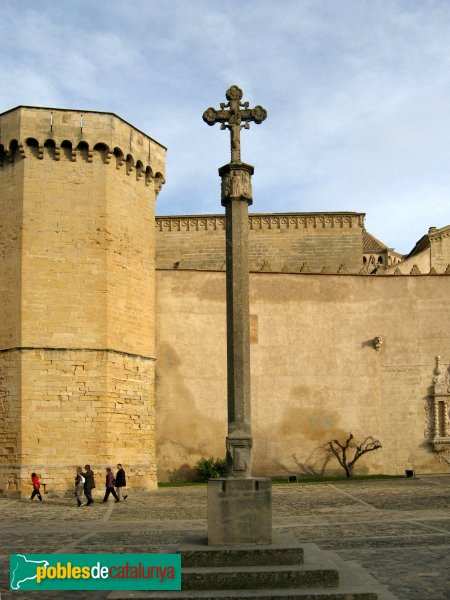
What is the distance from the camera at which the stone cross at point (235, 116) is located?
10477 millimetres

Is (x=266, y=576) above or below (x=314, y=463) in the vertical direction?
above

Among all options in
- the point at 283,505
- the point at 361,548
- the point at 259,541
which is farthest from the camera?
the point at 283,505

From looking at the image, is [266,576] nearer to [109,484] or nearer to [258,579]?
[258,579]

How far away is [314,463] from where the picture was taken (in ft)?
86.7

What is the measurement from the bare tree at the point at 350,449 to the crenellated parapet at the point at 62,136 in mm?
10840

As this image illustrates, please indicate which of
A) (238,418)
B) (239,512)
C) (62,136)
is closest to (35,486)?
(62,136)

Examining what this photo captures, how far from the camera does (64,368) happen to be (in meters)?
22.4

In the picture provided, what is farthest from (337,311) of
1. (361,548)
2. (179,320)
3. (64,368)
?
(361,548)

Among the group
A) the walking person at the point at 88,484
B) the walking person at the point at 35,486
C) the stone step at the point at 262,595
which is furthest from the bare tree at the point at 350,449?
the stone step at the point at 262,595

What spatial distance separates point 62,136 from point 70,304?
4793mm

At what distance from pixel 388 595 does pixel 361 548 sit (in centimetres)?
354

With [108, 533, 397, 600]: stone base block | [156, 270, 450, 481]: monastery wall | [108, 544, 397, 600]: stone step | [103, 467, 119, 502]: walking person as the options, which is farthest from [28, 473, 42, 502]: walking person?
[108, 544, 397, 600]: stone step

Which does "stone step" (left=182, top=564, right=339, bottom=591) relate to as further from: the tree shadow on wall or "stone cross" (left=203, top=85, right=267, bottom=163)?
the tree shadow on wall

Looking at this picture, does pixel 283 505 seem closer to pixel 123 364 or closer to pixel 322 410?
pixel 123 364
